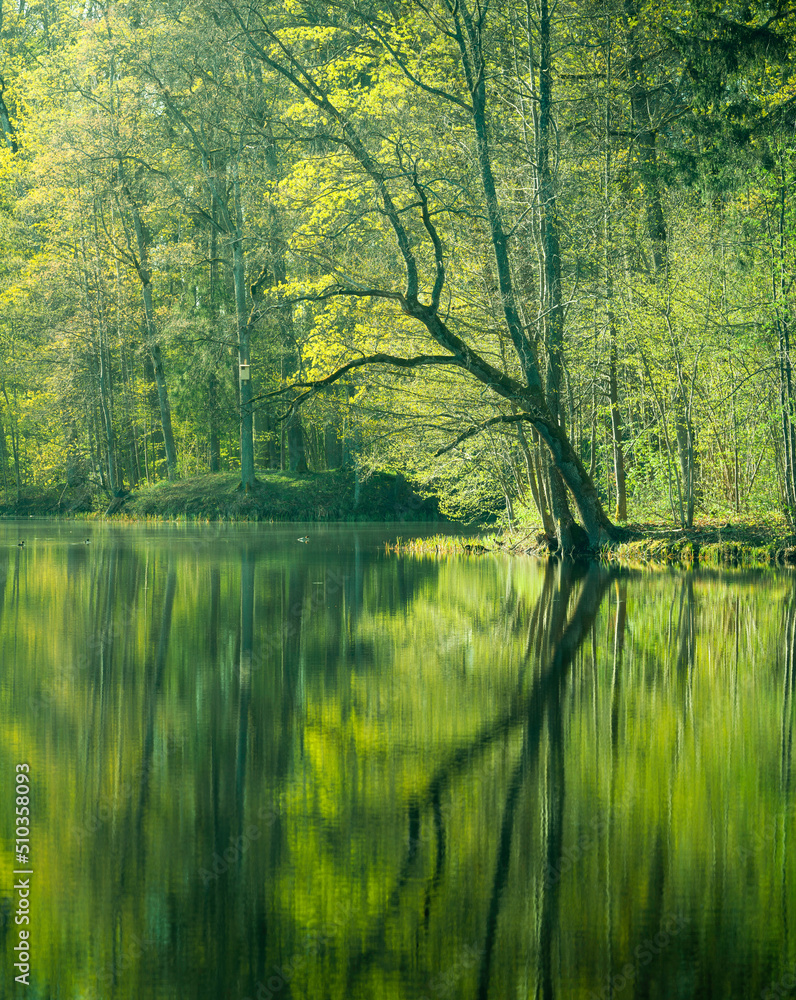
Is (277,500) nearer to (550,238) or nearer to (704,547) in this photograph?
(550,238)

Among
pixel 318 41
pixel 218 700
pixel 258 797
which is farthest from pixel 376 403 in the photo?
pixel 258 797

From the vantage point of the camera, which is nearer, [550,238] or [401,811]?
[401,811]

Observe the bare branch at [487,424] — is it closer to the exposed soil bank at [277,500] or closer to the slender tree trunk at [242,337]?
the slender tree trunk at [242,337]

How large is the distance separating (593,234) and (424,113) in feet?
12.1

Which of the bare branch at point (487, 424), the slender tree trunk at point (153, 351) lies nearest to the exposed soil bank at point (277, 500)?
the slender tree trunk at point (153, 351)

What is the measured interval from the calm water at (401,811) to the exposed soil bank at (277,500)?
89.7ft

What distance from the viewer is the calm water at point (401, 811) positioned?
10.9 feet

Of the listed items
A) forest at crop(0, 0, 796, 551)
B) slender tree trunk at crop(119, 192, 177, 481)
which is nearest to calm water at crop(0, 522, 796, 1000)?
forest at crop(0, 0, 796, 551)

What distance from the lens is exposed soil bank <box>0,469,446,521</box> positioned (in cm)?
3803

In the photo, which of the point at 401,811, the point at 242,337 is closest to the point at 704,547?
the point at 401,811

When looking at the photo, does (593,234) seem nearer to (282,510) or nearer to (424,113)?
(424,113)

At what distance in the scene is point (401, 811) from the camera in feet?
15.4

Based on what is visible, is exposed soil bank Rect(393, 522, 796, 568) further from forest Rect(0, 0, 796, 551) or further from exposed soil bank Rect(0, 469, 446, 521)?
exposed soil bank Rect(0, 469, 446, 521)

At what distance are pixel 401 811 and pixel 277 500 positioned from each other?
33.9m
